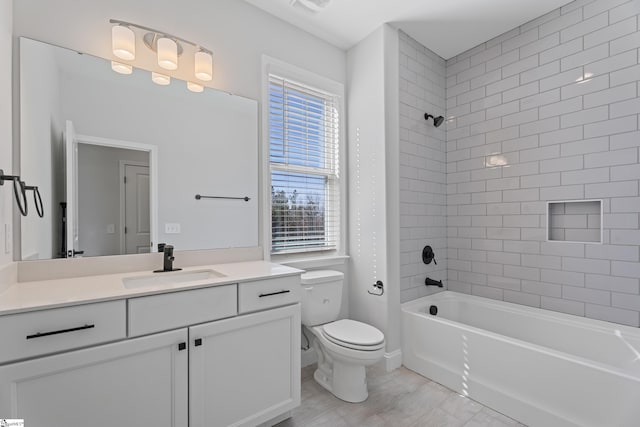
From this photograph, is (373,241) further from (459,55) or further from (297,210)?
(459,55)

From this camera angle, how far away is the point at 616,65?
1.99 m

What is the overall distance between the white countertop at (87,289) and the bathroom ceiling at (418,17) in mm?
1932

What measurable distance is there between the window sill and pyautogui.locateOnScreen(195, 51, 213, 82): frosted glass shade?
4.38ft

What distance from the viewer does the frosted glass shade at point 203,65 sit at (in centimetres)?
183

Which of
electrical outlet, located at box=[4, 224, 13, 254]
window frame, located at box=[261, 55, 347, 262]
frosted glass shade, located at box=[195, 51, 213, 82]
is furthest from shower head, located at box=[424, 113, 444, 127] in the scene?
electrical outlet, located at box=[4, 224, 13, 254]

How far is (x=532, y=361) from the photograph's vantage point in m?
1.70

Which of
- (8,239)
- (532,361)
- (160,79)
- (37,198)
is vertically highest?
(160,79)

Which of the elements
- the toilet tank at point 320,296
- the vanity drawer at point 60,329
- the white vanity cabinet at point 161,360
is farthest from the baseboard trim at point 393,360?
the vanity drawer at point 60,329

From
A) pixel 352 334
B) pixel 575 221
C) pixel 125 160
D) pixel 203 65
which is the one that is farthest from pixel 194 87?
pixel 575 221

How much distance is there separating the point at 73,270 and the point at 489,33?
350 cm

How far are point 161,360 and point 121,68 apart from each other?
1553mm

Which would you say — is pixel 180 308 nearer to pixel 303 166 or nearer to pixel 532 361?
pixel 303 166

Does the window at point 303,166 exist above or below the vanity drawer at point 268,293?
above

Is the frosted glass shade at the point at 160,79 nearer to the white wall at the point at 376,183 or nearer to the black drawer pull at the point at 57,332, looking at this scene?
the black drawer pull at the point at 57,332
